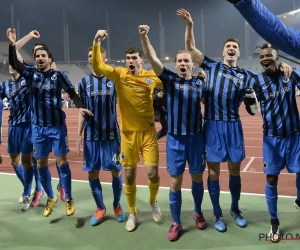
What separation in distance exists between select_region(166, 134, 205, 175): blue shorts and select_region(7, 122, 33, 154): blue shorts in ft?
6.51

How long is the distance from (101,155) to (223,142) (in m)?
1.30

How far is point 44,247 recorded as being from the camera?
3.27m

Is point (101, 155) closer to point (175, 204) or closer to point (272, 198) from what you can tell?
point (175, 204)

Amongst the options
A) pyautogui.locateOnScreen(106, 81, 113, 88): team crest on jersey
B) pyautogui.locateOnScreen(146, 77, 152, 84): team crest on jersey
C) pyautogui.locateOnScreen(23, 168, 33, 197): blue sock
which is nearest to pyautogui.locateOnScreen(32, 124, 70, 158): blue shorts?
pyautogui.locateOnScreen(23, 168, 33, 197): blue sock

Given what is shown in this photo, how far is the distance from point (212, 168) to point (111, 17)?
119 feet

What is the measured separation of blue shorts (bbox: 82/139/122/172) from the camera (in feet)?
12.5

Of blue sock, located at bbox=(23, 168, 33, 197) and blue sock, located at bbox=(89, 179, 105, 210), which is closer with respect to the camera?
blue sock, located at bbox=(89, 179, 105, 210)

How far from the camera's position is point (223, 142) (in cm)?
345

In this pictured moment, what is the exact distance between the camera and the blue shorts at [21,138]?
14.6 feet

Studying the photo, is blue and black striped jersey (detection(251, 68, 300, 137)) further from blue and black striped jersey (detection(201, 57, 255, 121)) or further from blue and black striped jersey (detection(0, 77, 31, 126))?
blue and black striped jersey (detection(0, 77, 31, 126))

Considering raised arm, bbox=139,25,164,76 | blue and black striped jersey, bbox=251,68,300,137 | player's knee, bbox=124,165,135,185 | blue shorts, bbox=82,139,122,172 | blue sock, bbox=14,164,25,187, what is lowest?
blue sock, bbox=14,164,25,187

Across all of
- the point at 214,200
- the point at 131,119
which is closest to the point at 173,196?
the point at 214,200

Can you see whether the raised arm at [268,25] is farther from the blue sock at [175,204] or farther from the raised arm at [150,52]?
the blue sock at [175,204]

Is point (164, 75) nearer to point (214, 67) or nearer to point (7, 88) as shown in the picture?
point (214, 67)
